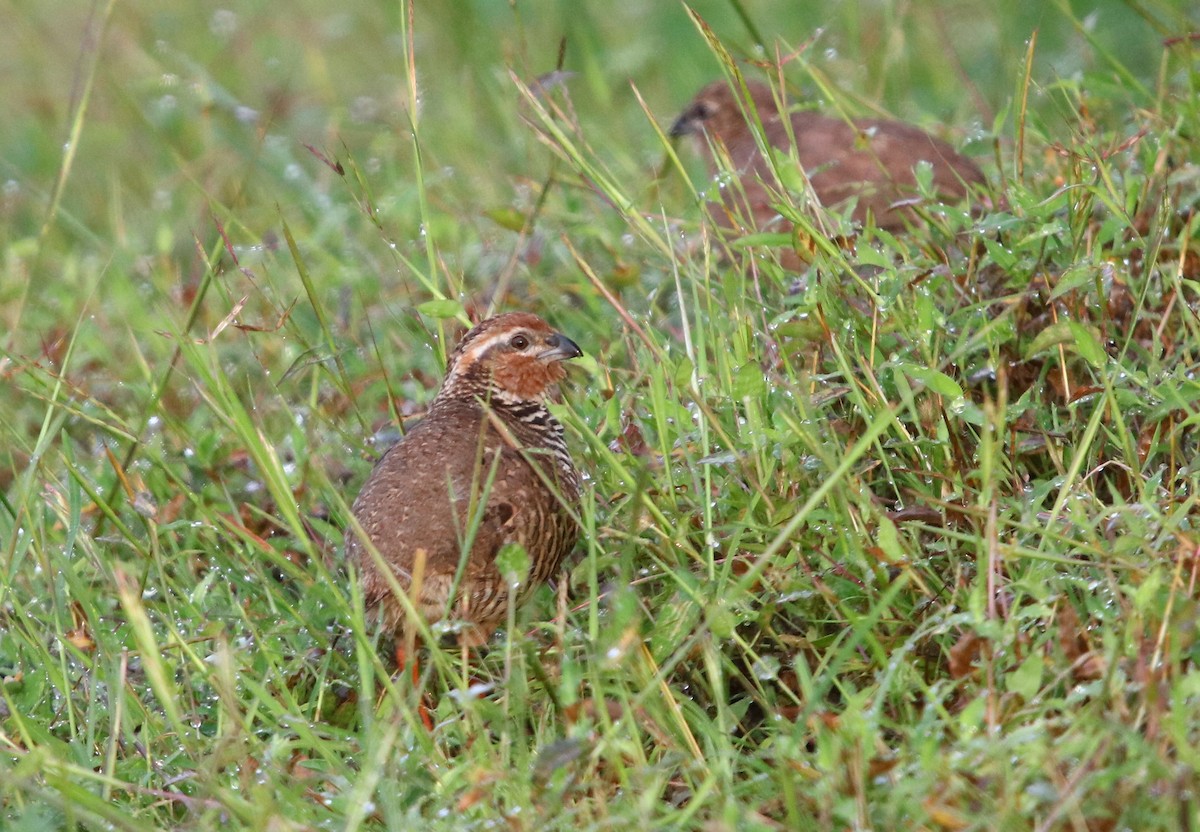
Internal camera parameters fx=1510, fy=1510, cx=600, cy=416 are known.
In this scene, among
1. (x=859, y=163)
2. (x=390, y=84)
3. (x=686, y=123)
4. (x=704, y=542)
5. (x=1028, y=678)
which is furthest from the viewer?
(x=390, y=84)

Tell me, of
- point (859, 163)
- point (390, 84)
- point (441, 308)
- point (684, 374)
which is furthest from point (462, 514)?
point (390, 84)

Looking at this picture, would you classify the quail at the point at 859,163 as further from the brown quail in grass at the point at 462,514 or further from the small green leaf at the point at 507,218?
the brown quail in grass at the point at 462,514

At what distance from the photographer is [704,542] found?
3.39m

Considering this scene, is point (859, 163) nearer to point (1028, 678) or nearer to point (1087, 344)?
point (1087, 344)

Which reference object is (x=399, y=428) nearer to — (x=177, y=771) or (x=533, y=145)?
(x=177, y=771)

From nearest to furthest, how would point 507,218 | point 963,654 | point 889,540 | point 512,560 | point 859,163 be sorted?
point 963,654 → point 889,540 → point 512,560 → point 507,218 → point 859,163

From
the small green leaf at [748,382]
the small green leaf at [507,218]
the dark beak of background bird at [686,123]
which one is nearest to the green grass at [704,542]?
the small green leaf at [748,382]

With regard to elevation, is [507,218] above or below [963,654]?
above

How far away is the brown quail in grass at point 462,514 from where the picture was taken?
3.50 metres

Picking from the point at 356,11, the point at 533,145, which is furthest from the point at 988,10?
the point at 356,11

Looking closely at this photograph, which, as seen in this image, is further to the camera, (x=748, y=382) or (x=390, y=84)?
(x=390, y=84)

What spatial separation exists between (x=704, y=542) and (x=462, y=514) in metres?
0.59

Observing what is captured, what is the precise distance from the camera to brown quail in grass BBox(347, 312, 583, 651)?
11.5ft

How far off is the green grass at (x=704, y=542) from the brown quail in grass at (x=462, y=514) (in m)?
0.12
